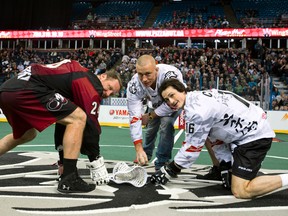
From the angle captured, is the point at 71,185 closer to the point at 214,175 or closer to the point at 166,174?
Result: the point at 166,174

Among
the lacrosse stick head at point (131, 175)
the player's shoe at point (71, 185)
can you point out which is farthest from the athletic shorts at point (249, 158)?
the player's shoe at point (71, 185)

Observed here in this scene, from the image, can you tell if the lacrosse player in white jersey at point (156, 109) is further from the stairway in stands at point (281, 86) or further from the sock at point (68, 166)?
the stairway in stands at point (281, 86)

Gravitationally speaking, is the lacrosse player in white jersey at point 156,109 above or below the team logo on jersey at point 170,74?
below

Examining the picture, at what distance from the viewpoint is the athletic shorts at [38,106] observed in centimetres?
361

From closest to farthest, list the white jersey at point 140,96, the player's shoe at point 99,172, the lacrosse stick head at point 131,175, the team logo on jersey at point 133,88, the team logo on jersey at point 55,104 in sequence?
the team logo on jersey at point 55,104 < the player's shoe at point 99,172 < the lacrosse stick head at point 131,175 < the white jersey at point 140,96 < the team logo on jersey at point 133,88

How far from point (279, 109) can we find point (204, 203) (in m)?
10.5

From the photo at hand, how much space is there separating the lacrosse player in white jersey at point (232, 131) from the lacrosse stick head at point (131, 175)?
354mm

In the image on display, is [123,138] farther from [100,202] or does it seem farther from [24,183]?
[100,202]

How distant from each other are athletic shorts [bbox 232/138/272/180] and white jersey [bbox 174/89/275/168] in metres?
0.05

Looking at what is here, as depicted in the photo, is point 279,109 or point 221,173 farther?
point 279,109

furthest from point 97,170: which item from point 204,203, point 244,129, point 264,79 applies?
point 264,79

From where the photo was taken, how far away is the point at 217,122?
3781mm

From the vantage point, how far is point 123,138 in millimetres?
10008

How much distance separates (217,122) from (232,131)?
0.18 meters
